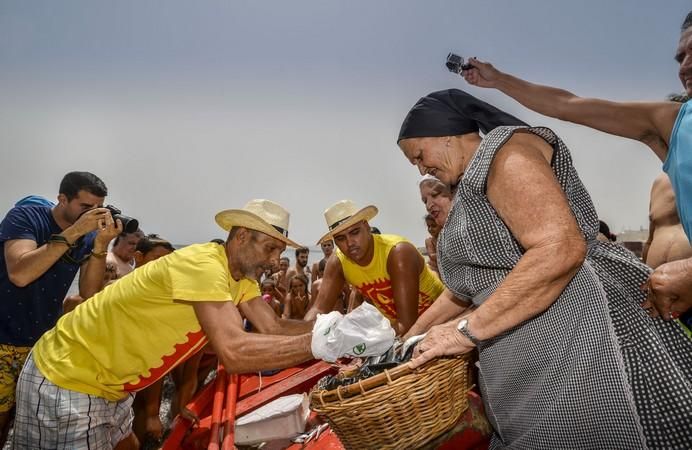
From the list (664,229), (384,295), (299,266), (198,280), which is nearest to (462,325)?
(198,280)

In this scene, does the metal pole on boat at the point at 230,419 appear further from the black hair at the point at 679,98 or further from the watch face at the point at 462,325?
the black hair at the point at 679,98

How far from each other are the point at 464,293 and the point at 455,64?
1.51 meters

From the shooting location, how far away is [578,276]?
1.19m

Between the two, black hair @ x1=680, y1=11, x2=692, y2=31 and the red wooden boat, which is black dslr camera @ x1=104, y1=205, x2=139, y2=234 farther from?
black hair @ x1=680, y1=11, x2=692, y2=31

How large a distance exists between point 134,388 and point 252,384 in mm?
1555

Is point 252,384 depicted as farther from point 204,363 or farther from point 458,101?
point 458,101

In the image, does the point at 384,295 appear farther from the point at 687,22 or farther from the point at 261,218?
the point at 687,22

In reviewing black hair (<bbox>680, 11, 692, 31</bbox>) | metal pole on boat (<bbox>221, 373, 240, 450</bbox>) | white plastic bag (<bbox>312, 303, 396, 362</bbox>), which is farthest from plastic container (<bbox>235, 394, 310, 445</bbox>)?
black hair (<bbox>680, 11, 692, 31</bbox>)

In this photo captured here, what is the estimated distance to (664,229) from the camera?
8.09 ft

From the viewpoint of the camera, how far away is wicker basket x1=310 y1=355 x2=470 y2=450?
4.15ft

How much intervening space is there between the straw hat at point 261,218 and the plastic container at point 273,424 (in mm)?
1002

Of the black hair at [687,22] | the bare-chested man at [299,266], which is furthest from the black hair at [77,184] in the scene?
the bare-chested man at [299,266]

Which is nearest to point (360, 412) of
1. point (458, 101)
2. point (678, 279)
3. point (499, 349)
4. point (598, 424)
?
point (499, 349)

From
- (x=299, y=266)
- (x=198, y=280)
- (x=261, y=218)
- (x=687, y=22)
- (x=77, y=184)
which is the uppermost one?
(x=687, y=22)
